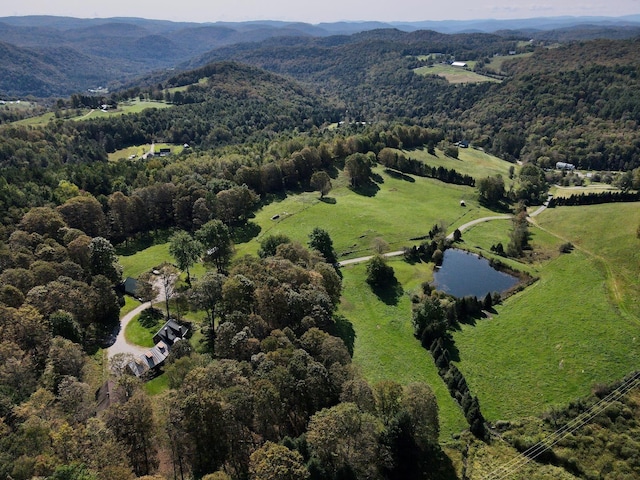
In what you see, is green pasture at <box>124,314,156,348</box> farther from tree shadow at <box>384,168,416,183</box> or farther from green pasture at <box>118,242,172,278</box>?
tree shadow at <box>384,168,416,183</box>

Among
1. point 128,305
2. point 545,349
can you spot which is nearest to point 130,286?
point 128,305

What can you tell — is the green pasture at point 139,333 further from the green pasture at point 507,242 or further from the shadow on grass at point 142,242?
the green pasture at point 507,242

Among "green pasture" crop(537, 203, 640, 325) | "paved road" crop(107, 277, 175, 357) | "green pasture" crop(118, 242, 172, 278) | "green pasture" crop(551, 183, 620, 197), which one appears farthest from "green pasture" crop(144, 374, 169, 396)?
"green pasture" crop(551, 183, 620, 197)

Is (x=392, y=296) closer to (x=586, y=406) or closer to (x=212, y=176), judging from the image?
(x=586, y=406)

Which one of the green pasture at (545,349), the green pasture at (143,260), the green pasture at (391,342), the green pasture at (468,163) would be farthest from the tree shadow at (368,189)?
the green pasture at (143,260)

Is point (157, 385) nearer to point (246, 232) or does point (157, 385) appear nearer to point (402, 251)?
point (246, 232)
